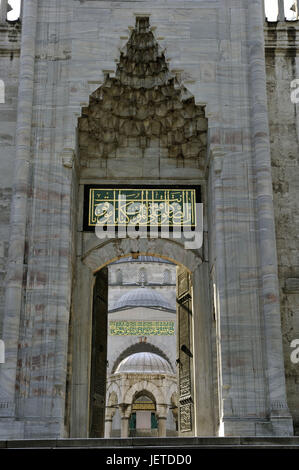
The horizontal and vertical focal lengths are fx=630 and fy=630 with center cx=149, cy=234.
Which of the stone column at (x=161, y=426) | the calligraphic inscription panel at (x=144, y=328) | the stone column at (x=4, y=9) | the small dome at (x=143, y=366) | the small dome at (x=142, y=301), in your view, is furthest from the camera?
the small dome at (x=142, y=301)

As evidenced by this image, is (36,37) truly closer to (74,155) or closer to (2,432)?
(74,155)

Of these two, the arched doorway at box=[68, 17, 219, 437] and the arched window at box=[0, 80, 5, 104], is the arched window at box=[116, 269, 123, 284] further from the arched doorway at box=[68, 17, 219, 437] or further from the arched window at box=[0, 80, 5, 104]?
the arched window at box=[0, 80, 5, 104]

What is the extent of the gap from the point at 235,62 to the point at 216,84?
526 millimetres

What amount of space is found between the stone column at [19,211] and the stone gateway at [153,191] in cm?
2

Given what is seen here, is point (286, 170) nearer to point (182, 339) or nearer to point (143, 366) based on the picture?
point (182, 339)

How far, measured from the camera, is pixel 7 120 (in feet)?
35.1

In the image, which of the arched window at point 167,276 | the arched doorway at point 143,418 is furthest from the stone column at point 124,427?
the arched window at point 167,276

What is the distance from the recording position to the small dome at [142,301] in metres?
37.0

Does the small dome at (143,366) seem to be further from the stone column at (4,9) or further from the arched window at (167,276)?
the stone column at (4,9)

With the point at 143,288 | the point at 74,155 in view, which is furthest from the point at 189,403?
the point at 143,288

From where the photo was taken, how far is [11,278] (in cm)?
936

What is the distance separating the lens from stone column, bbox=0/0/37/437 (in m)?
8.94

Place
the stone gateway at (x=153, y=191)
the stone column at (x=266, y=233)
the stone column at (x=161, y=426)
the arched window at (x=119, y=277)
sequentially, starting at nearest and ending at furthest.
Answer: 1. the stone column at (x=266, y=233)
2. the stone gateway at (x=153, y=191)
3. the stone column at (x=161, y=426)
4. the arched window at (x=119, y=277)

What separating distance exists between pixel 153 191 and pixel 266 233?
8.20 ft
